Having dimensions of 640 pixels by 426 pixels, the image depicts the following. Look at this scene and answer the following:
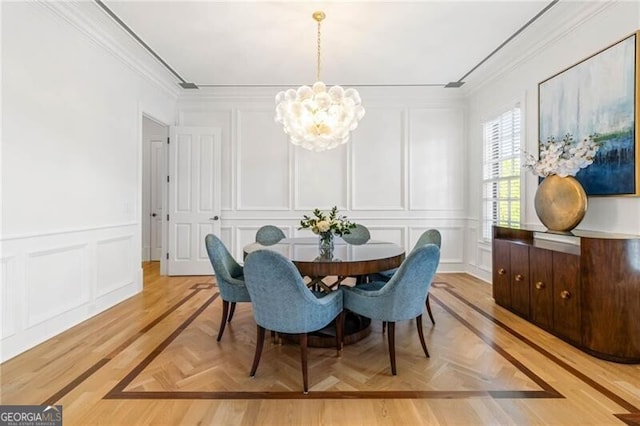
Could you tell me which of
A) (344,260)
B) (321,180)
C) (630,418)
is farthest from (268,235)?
(630,418)

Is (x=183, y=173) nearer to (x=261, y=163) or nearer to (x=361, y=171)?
(x=261, y=163)

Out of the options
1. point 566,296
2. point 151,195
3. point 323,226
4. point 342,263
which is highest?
point 151,195

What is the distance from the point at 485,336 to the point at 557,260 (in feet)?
2.92

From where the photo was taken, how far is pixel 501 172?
4.54 metres

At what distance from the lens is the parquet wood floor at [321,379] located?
5.98 feet

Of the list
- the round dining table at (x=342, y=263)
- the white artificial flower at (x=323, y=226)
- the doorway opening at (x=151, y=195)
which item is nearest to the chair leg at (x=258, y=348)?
the round dining table at (x=342, y=263)

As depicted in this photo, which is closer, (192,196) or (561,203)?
(561,203)

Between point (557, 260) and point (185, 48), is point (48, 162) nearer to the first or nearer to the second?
point (185, 48)

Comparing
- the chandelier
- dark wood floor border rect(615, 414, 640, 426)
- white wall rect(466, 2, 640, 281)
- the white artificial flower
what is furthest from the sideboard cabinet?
the chandelier

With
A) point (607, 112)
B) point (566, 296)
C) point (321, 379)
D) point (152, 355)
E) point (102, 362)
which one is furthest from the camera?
point (607, 112)

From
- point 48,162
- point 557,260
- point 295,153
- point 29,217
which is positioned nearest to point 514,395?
point 557,260

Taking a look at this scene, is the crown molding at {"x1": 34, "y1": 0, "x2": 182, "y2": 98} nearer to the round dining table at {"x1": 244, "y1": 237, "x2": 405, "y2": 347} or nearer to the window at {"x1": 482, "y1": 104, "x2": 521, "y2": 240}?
the round dining table at {"x1": 244, "y1": 237, "x2": 405, "y2": 347}

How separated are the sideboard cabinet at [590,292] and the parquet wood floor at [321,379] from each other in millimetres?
132

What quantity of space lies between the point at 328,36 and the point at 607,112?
2.70m
